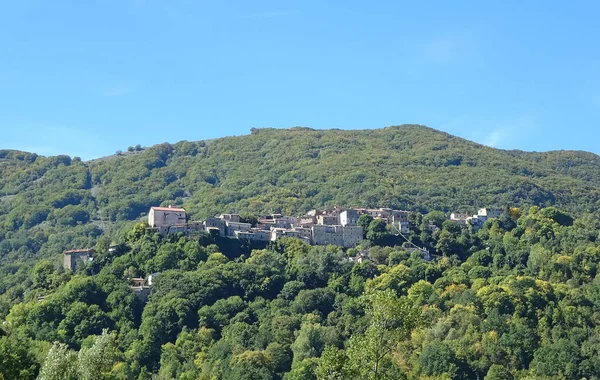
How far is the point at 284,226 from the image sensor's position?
108562 mm

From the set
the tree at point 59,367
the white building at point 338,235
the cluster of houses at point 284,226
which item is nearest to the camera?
the tree at point 59,367

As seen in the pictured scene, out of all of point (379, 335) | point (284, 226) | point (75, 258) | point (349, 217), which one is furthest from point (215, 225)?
point (379, 335)

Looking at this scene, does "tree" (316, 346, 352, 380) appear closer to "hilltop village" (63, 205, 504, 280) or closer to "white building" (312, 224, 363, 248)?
"hilltop village" (63, 205, 504, 280)

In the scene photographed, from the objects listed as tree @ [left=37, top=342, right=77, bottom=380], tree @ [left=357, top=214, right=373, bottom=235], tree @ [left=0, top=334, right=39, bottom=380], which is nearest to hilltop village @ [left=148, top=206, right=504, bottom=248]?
tree @ [left=357, top=214, right=373, bottom=235]

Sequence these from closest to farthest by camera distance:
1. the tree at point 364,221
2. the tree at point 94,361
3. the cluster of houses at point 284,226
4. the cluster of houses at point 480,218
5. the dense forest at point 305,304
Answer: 1. the tree at point 94,361
2. the dense forest at point 305,304
3. the cluster of houses at point 284,226
4. the tree at point 364,221
5. the cluster of houses at point 480,218

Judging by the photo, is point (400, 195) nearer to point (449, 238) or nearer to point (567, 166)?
point (449, 238)

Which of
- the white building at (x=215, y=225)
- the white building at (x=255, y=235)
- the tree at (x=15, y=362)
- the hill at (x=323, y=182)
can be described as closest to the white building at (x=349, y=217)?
the white building at (x=255, y=235)

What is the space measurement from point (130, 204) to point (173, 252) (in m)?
82.6

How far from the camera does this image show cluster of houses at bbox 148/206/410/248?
99.1 metres

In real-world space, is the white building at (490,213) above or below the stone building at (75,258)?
above

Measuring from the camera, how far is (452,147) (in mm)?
189000

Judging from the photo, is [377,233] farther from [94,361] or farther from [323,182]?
[94,361]

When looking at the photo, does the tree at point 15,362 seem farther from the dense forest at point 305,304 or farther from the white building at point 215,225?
the white building at point 215,225

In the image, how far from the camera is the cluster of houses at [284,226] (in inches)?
3900
